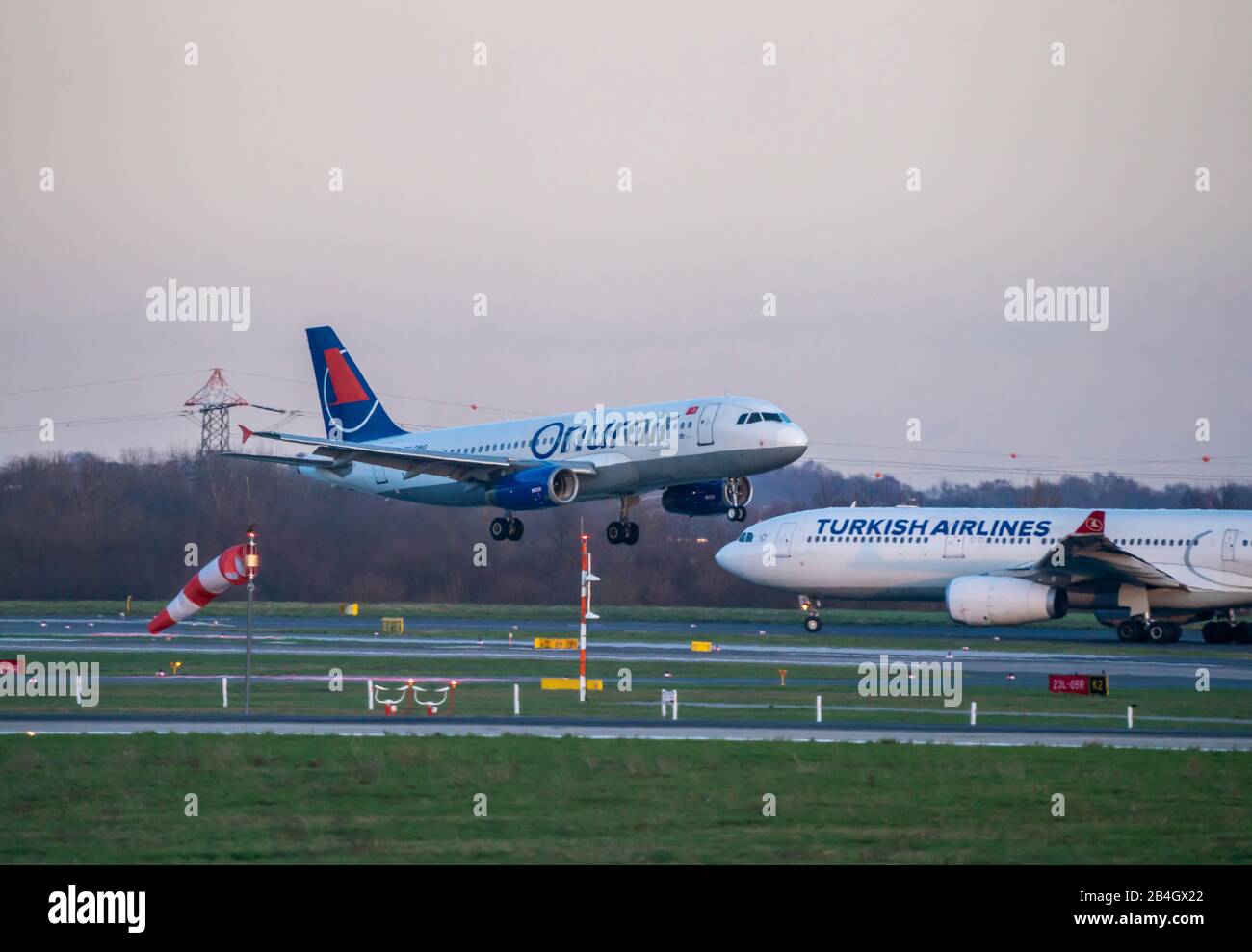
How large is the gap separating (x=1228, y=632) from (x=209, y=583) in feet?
136

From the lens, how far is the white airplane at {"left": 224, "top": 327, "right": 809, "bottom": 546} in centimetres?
4650

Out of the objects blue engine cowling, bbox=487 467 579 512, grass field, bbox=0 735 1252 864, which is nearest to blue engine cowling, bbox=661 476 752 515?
blue engine cowling, bbox=487 467 579 512

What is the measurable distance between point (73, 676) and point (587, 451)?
15.9 m

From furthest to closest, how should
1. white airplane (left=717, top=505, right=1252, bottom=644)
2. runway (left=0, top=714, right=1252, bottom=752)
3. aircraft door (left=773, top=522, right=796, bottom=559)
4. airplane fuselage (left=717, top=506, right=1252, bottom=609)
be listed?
aircraft door (left=773, top=522, right=796, bottom=559) → airplane fuselage (left=717, top=506, right=1252, bottom=609) → white airplane (left=717, top=505, right=1252, bottom=644) → runway (left=0, top=714, right=1252, bottom=752)

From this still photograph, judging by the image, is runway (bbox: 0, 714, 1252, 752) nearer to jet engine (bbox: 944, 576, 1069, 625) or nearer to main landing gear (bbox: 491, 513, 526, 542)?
main landing gear (bbox: 491, 513, 526, 542)

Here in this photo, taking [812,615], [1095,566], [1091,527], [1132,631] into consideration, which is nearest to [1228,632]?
[1132,631]

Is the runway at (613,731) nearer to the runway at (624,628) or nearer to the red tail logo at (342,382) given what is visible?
the red tail logo at (342,382)

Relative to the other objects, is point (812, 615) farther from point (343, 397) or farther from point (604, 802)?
point (604, 802)

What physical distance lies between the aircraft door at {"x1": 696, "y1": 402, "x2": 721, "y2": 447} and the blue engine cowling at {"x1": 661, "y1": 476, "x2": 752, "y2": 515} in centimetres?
180

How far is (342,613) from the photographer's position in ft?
252
